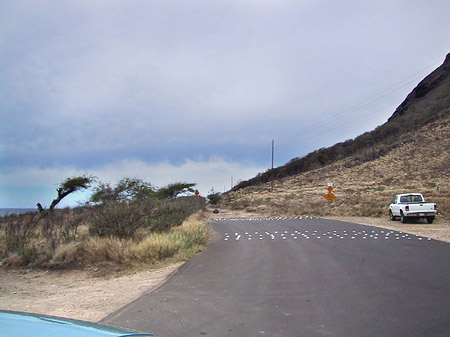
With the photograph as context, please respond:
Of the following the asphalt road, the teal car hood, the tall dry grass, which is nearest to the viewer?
the teal car hood

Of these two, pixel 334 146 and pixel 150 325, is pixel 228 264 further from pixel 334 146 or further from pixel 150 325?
pixel 334 146

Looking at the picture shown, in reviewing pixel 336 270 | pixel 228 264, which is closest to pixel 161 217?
pixel 228 264

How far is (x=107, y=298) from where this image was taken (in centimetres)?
797

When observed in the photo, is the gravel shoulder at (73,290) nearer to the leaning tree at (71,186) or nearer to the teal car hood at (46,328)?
the teal car hood at (46,328)

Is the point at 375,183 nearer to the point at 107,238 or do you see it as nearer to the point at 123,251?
the point at 107,238

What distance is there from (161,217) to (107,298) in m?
9.53

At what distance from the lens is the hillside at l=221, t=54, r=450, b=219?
39188 millimetres

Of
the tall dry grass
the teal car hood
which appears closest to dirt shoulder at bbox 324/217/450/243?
the tall dry grass

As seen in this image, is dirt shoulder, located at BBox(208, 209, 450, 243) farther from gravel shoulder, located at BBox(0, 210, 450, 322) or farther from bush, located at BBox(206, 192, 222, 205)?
bush, located at BBox(206, 192, 222, 205)

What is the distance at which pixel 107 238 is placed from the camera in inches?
540

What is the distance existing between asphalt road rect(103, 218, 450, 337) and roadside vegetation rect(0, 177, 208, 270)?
1.74 metres

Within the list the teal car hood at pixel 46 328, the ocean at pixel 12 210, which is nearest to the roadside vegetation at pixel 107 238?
the ocean at pixel 12 210

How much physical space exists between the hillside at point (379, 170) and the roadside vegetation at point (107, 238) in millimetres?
20168

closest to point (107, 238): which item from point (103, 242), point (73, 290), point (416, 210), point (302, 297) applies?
point (103, 242)
